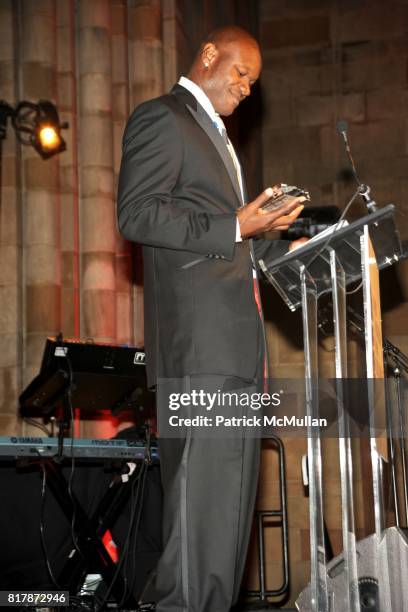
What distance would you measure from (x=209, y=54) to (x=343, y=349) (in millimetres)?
1192

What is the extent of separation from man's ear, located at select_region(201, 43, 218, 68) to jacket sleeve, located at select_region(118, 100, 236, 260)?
0.31m

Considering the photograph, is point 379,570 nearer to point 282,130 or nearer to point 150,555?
point 150,555

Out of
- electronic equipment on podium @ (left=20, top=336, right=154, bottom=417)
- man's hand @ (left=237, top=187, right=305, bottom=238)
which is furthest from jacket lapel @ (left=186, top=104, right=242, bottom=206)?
electronic equipment on podium @ (left=20, top=336, right=154, bottom=417)

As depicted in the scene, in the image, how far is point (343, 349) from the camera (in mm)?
2898

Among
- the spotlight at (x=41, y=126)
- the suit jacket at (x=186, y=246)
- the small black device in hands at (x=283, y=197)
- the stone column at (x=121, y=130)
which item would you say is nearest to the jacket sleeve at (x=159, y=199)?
the suit jacket at (x=186, y=246)

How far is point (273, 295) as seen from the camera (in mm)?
8266

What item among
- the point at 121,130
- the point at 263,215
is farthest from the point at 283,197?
the point at 121,130

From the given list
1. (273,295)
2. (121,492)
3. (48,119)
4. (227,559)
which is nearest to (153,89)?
(48,119)

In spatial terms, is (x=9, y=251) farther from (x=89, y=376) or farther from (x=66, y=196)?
(x=89, y=376)

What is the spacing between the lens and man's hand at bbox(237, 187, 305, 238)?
2949 mm

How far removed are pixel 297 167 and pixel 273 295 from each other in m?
1.27

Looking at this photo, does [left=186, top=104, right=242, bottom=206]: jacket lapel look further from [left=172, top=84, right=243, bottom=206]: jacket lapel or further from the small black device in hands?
the small black device in hands

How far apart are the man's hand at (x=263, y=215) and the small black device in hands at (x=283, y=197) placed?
0.03 ft

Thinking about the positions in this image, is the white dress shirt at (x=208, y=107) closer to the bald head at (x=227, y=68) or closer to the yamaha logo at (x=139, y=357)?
the bald head at (x=227, y=68)
